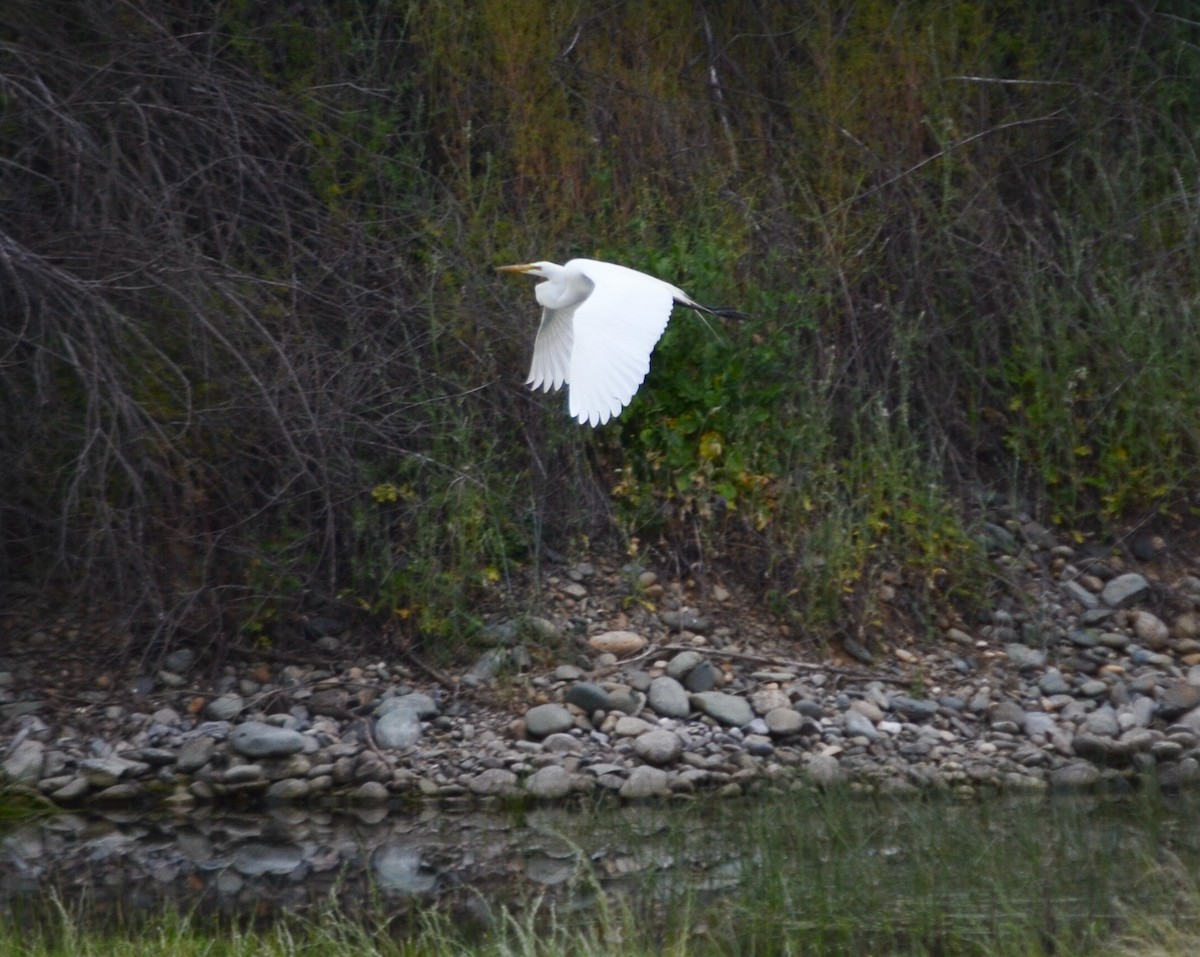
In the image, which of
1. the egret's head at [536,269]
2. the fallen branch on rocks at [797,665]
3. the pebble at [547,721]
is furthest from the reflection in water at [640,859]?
the egret's head at [536,269]

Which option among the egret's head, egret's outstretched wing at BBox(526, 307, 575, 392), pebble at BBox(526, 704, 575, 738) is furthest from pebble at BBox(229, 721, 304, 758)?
the egret's head

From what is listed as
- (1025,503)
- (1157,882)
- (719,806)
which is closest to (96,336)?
(719,806)

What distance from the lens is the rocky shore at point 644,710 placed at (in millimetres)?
5547

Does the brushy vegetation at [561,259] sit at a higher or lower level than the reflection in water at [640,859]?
higher

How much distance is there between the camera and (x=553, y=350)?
5.68m

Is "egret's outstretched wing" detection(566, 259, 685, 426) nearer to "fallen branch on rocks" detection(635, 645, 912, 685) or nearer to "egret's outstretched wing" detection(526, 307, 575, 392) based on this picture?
"egret's outstretched wing" detection(526, 307, 575, 392)

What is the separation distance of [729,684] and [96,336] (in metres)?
2.79

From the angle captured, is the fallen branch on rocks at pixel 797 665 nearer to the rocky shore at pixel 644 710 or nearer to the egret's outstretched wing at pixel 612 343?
the rocky shore at pixel 644 710

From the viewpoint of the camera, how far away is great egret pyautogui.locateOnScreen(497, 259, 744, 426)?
16.1 ft

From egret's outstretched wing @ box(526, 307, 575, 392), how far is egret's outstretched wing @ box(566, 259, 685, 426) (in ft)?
1.10

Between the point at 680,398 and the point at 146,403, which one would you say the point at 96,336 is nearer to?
the point at 146,403

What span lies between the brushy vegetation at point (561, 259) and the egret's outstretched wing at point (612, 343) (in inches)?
46.3

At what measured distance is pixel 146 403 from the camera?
5613mm

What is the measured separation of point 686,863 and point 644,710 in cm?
174
